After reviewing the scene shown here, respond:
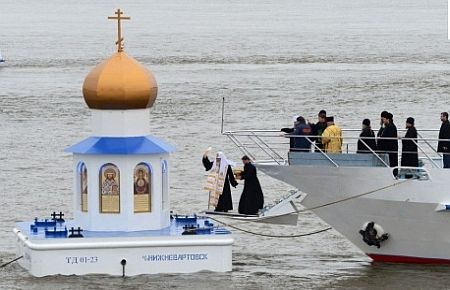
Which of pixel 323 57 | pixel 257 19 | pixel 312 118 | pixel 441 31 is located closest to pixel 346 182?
pixel 312 118

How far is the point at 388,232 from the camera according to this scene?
28328mm

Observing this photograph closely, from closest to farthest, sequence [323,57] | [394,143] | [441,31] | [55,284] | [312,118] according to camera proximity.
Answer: [55,284]
[394,143]
[312,118]
[323,57]
[441,31]

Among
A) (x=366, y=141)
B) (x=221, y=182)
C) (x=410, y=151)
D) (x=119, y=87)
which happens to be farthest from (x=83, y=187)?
(x=410, y=151)

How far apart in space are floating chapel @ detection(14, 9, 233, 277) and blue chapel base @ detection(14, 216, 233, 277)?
0.05 feet

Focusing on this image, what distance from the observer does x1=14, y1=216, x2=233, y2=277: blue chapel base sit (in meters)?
26.9

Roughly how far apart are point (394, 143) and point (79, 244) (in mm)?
5483

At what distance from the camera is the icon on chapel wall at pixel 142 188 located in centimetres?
2775

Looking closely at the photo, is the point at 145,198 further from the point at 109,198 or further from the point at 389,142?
the point at 389,142

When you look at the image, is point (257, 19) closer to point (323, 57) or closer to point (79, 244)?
point (323, 57)

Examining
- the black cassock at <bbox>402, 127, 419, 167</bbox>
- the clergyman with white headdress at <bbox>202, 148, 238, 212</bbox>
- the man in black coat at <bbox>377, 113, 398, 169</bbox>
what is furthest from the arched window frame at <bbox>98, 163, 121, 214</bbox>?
the black cassock at <bbox>402, 127, 419, 167</bbox>

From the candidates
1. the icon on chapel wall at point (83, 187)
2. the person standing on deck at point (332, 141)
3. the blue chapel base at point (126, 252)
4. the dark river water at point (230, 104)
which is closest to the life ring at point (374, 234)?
the dark river water at point (230, 104)

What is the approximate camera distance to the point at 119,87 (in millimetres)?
27469

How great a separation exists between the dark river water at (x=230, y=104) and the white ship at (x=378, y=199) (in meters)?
0.39

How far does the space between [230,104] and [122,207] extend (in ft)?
114
